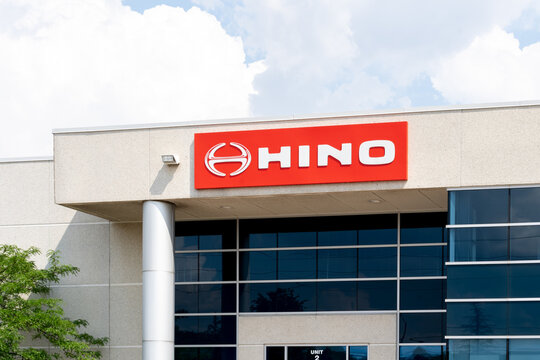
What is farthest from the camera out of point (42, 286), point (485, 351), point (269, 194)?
point (42, 286)

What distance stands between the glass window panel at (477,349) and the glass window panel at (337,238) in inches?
191

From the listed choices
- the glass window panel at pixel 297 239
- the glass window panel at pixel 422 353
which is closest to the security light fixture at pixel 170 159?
the glass window panel at pixel 297 239

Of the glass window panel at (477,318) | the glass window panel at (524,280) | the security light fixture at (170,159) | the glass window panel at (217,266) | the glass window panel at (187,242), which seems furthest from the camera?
the glass window panel at (187,242)

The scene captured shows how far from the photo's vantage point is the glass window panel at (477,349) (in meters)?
20.6

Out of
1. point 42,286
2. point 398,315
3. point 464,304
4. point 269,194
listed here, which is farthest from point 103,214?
point 464,304

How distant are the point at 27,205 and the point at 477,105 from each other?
1342 centimetres

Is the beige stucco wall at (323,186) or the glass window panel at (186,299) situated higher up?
the beige stucco wall at (323,186)

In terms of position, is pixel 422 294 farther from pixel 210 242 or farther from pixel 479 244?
pixel 210 242

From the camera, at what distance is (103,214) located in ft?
83.5

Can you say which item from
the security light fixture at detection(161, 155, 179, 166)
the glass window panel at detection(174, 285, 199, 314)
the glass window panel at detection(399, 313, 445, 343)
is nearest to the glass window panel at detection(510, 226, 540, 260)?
the glass window panel at detection(399, 313, 445, 343)

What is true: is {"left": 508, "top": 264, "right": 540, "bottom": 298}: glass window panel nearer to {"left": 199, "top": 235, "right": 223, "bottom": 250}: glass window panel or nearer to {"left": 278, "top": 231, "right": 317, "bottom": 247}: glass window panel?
{"left": 278, "top": 231, "right": 317, "bottom": 247}: glass window panel

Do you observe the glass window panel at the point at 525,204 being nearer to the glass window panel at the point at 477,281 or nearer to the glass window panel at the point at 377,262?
the glass window panel at the point at 477,281

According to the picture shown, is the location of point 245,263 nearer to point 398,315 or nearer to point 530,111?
point 398,315

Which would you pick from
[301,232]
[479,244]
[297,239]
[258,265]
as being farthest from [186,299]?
[479,244]
